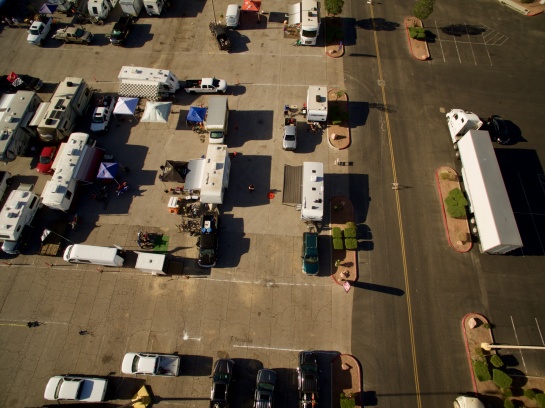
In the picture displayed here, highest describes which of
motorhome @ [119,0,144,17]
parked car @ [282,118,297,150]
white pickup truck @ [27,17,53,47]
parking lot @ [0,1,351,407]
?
motorhome @ [119,0,144,17]

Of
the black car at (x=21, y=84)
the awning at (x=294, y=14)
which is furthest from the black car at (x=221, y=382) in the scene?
the awning at (x=294, y=14)

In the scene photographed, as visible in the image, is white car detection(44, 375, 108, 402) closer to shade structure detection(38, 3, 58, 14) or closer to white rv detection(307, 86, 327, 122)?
→ white rv detection(307, 86, 327, 122)

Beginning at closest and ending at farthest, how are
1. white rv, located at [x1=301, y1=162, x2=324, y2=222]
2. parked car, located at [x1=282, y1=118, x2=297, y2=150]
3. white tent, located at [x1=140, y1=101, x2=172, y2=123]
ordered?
white rv, located at [x1=301, y1=162, x2=324, y2=222] → parked car, located at [x1=282, y1=118, x2=297, y2=150] → white tent, located at [x1=140, y1=101, x2=172, y2=123]

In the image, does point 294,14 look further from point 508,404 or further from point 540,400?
point 540,400

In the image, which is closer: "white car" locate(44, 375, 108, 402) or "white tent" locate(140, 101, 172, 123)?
"white car" locate(44, 375, 108, 402)

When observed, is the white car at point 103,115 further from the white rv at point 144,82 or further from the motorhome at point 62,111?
the motorhome at point 62,111

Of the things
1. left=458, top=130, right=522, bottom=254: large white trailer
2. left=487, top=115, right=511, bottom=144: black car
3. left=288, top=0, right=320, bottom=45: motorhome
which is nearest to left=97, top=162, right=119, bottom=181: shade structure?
left=288, top=0, right=320, bottom=45: motorhome

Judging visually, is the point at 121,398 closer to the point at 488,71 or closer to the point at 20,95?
the point at 20,95

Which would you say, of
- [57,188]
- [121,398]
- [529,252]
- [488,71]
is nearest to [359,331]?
[529,252]
